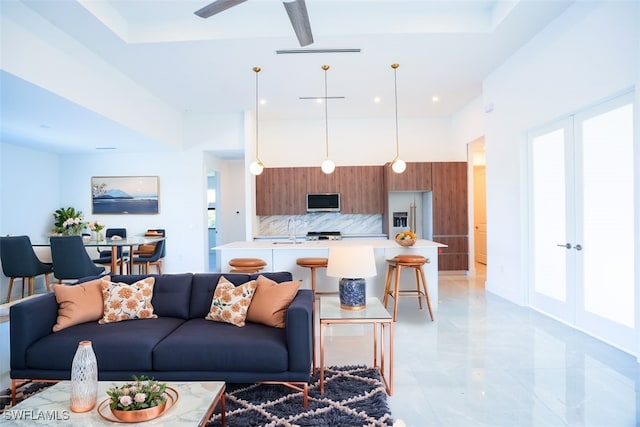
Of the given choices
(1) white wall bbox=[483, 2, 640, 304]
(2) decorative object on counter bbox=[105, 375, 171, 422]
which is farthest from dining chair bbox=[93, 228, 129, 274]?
(1) white wall bbox=[483, 2, 640, 304]

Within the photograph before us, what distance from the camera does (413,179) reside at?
6938mm

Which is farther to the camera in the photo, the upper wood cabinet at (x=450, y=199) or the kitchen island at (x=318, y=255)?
the upper wood cabinet at (x=450, y=199)

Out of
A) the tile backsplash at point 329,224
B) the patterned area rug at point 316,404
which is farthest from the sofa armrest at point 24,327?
the tile backsplash at point 329,224

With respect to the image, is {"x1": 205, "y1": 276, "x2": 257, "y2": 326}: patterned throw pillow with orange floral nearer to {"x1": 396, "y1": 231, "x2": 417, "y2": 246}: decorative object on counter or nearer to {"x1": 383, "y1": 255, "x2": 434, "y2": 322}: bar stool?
{"x1": 383, "y1": 255, "x2": 434, "y2": 322}: bar stool

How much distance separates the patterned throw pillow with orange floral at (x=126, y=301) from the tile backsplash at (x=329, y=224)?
474 cm

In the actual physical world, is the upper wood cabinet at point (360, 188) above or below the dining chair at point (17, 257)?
above

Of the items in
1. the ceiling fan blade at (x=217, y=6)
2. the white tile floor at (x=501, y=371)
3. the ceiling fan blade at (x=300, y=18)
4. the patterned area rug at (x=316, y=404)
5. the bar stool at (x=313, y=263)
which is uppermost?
the ceiling fan blade at (x=217, y=6)

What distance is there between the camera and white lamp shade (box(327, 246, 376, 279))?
2680 mm

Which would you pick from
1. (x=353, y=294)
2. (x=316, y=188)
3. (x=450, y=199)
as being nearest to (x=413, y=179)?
(x=450, y=199)

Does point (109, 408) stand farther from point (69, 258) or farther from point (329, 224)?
point (329, 224)

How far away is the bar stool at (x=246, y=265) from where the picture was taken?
4250mm

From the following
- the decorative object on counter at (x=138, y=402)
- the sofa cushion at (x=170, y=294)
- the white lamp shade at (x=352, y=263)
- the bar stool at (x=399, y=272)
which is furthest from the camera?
the bar stool at (x=399, y=272)

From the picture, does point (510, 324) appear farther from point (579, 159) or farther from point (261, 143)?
point (261, 143)

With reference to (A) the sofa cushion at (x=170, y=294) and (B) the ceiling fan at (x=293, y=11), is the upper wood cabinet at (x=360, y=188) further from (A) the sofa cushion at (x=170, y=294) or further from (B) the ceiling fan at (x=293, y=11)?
(A) the sofa cushion at (x=170, y=294)
